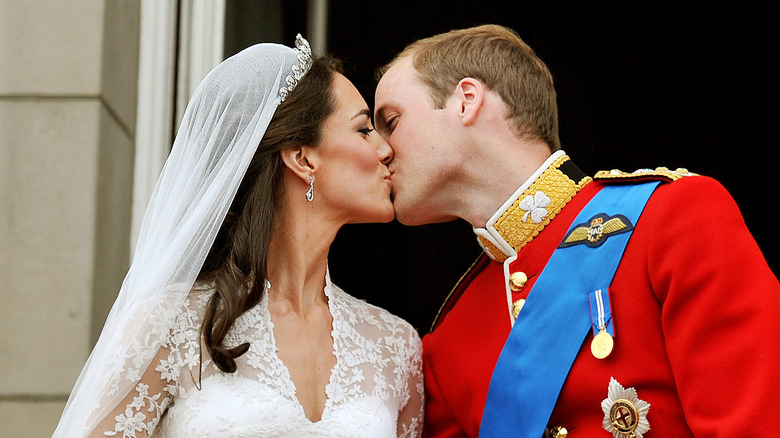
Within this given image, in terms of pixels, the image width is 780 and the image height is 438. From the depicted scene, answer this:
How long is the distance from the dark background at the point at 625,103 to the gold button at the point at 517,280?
2148mm

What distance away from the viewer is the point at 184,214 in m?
2.26

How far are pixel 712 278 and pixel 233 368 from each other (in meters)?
1.01

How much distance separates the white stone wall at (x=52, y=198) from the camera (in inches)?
108

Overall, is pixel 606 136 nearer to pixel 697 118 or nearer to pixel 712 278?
pixel 697 118

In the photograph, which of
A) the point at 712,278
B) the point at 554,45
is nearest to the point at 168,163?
the point at 712,278

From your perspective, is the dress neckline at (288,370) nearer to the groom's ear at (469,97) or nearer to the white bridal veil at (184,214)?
the white bridal veil at (184,214)

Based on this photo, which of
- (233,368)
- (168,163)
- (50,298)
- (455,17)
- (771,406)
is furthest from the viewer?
(455,17)

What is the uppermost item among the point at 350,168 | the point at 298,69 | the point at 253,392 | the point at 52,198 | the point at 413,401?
the point at 298,69

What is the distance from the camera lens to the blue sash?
2072 millimetres

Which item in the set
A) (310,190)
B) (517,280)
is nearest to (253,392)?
(310,190)

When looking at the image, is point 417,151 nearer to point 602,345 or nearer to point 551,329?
point 551,329

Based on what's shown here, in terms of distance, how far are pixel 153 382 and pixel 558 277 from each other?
901 millimetres

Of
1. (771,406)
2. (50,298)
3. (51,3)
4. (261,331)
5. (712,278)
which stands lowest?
(50,298)

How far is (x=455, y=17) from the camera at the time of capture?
441cm
